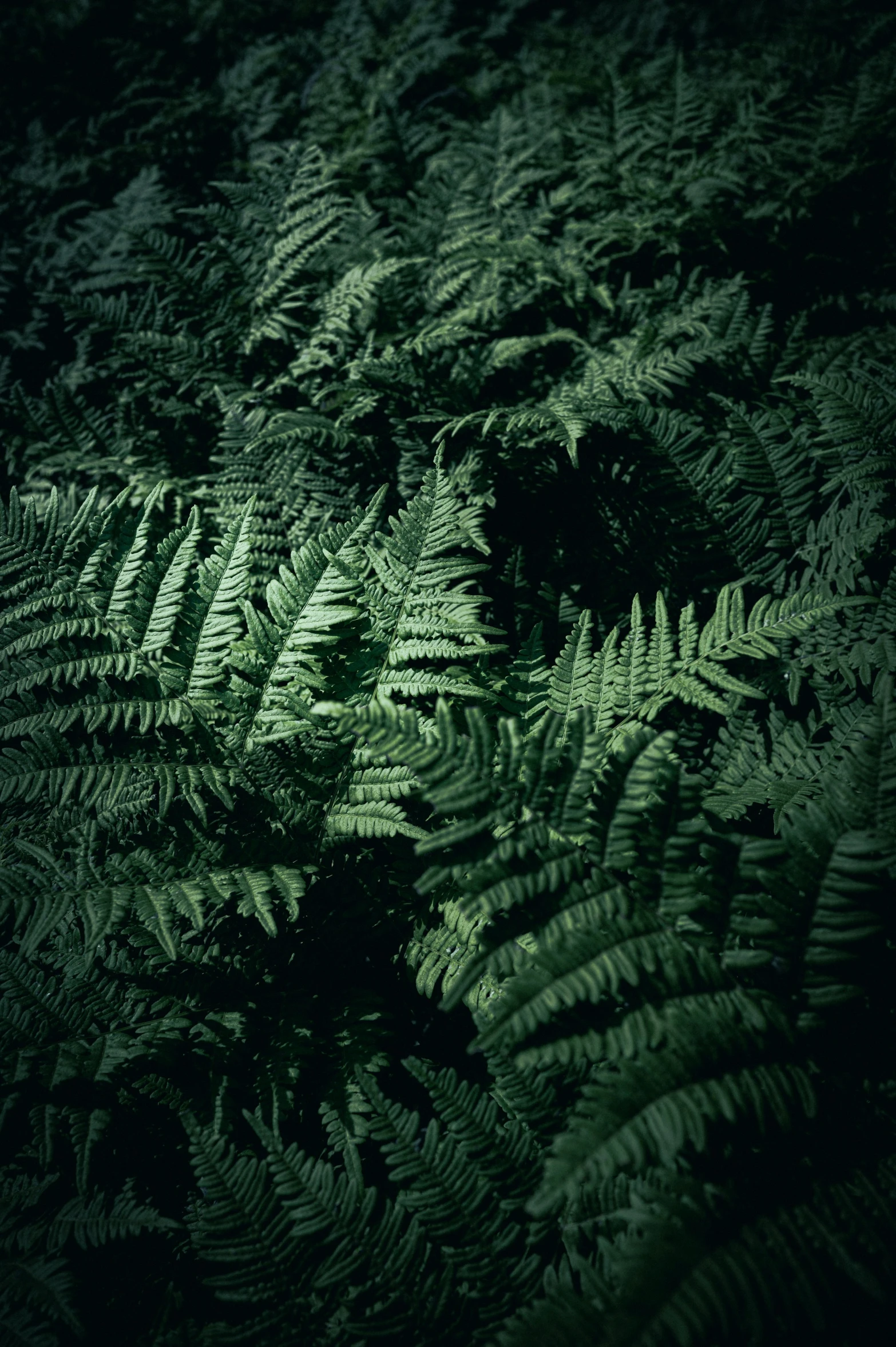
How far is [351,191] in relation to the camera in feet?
10.6

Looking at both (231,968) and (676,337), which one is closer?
(231,968)

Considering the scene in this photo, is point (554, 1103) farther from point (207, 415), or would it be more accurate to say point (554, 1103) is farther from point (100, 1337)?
point (207, 415)

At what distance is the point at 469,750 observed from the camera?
1.01 meters

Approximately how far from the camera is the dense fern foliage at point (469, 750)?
93 cm

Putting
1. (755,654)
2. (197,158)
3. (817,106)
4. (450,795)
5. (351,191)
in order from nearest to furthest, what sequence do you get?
1. (450,795)
2. (755,654)
3. (817,106)
4. (351,191)
5. (197,158)

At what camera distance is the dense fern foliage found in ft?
3.05

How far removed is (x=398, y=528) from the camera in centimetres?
159

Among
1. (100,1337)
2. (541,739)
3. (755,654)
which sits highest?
(755,654)

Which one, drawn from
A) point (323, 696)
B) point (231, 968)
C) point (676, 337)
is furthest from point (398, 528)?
point (676, 337)

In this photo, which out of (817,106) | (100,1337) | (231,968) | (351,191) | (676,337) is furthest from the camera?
(351,191)

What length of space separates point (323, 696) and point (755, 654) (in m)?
0.88

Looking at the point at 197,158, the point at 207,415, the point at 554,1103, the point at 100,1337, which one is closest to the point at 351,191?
the point at 197,158

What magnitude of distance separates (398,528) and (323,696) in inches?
16.1

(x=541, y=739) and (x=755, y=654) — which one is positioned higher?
(x=755, y=654)
